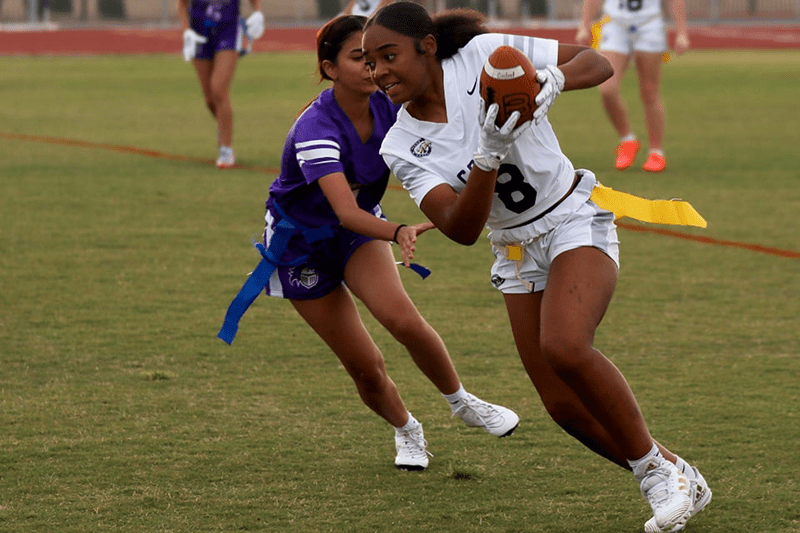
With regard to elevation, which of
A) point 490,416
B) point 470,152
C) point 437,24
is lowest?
point 490,416

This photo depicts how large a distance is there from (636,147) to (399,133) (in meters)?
7.42

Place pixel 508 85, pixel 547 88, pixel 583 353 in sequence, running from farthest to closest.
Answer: pixel 583 353 < pixel 547 88 < pixel 508 85

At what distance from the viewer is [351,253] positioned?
410 cm

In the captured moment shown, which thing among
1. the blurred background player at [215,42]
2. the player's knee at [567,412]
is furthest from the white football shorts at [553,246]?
the blurred background player at [215,42]

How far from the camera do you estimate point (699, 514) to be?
3.66 metres

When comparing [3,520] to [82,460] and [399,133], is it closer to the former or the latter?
[82,460]

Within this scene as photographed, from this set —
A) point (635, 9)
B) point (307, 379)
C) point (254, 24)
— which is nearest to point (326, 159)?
point (307, 379)

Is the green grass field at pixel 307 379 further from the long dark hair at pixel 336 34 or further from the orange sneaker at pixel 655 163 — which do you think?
the orange sneaker at pixel 655 163

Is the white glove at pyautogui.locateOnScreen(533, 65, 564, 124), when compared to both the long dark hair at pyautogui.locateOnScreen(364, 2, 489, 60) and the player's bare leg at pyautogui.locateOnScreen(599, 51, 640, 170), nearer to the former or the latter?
the long dark hair at pyautogui.locateOnScreen(364, 2, 489, 60)

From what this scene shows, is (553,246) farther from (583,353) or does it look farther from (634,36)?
(634,36)

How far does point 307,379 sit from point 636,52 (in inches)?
249

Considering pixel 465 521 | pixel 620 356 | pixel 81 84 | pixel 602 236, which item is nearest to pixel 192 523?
pixel 465 521

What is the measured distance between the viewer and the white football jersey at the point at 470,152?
11.3 feet

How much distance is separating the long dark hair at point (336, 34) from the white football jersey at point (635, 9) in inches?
265
